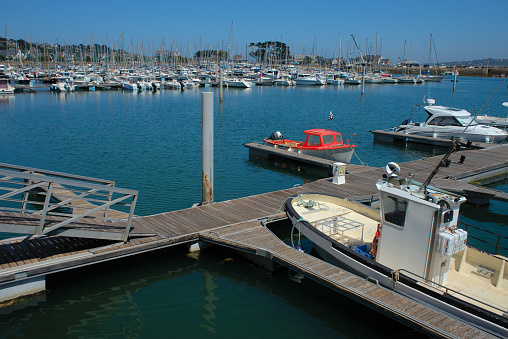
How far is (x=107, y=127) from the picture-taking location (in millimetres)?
36750

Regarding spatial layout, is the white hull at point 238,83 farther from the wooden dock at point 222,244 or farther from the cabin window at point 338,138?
the wooden dock at point 222,244

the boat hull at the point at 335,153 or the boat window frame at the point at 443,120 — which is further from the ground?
the boat window frame at the point at 443,120

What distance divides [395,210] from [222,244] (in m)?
4.73

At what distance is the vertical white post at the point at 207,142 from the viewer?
14234 millimetres

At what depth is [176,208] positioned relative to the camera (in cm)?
1644

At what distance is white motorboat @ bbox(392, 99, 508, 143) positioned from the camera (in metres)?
29.3

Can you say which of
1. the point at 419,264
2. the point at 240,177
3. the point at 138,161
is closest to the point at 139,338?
the point at 419,264

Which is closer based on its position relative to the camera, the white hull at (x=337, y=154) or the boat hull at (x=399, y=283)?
the boat hull at (x=399, y=283)

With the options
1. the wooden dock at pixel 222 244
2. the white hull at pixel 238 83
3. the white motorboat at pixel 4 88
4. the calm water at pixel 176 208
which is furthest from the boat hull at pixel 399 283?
the white hull at pixel 238 83

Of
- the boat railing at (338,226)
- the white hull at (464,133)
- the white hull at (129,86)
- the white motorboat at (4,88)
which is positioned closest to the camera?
the boat railing at (338,226)

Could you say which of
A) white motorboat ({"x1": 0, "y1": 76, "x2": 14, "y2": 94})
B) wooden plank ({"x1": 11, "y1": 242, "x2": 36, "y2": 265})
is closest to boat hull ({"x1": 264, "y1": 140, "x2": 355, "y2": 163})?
wooden plank ({"x1": 11, "y1": 242, "x2": 36, "y2": 265})

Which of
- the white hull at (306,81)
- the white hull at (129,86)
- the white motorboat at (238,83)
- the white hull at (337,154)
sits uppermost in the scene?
the white hull at (306,81)

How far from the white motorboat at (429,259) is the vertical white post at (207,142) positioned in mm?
5120

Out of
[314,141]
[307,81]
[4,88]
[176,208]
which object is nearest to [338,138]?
[314,141]
